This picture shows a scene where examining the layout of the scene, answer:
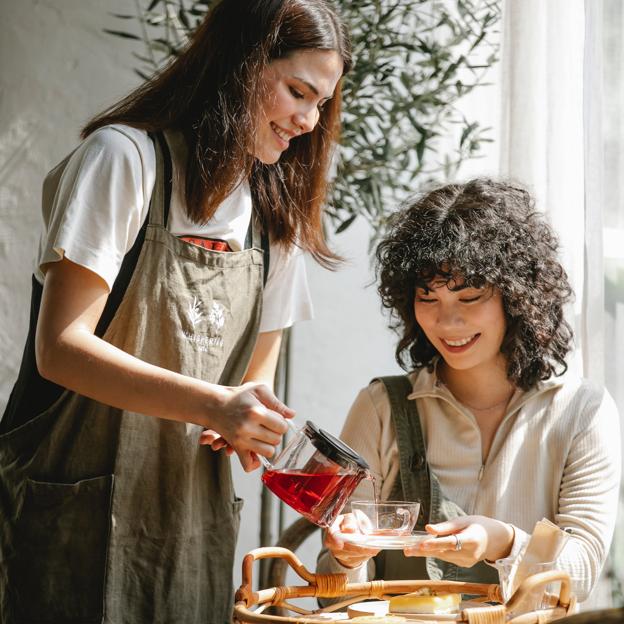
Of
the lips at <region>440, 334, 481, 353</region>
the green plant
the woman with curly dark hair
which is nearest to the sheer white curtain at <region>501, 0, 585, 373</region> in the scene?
the green plant

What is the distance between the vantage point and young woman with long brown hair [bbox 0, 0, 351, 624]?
1.23m

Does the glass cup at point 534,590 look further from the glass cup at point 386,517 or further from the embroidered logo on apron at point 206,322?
the embroidered logo on apron at point 206,322

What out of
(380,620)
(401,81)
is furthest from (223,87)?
(401,81)

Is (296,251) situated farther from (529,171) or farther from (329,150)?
(529,171)

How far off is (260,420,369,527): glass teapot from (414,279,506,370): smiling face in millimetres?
488

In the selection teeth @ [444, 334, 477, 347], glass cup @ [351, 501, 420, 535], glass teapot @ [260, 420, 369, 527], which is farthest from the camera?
teeth @ [444, 334, 477, 347]

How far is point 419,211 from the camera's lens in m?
1.72

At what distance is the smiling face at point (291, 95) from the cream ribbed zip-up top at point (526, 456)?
522 mm

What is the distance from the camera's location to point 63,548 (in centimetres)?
130

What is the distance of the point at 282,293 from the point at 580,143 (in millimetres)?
847

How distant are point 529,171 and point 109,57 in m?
1.35

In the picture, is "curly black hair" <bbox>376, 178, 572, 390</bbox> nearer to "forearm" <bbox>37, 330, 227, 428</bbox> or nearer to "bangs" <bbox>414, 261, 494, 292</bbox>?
"bangs" <bbox>414, 261, 494, 292</bbox>

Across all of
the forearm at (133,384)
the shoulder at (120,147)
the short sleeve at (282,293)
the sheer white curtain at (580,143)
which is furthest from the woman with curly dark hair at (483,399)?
the shoulder at (120,147)

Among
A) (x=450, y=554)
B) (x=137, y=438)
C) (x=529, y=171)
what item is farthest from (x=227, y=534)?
(x=529, y=171)
